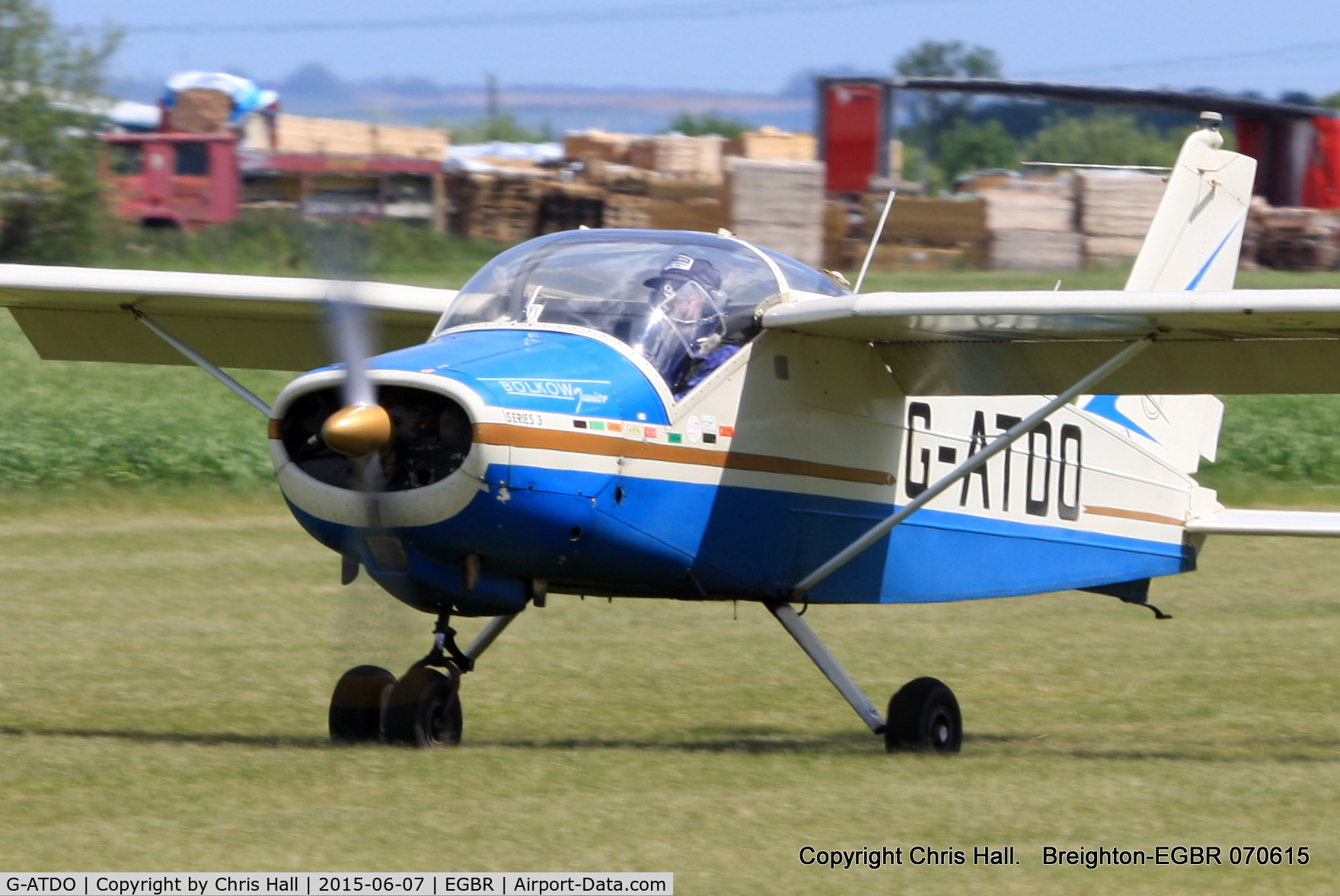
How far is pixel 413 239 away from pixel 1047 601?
2360 centimetres

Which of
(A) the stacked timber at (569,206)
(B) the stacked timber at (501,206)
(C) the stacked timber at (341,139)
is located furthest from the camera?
(C) the stacked timber at (341,139)

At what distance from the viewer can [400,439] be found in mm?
6781

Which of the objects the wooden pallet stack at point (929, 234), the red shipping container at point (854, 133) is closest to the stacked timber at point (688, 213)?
the wooden pallet stack at point (929, 234)

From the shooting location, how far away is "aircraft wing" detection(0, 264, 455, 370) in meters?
9.30

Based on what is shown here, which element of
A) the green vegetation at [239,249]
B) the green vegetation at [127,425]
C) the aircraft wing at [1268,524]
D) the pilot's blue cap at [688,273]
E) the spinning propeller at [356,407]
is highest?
the pilot's blue cap at [688,273]

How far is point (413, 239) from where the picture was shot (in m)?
36.1

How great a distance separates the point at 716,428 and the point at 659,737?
169 centimetres

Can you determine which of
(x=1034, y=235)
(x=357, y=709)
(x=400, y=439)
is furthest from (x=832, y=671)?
(x=1034, y=235)

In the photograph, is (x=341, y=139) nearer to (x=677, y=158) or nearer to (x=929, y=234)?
(x=677, y=158)

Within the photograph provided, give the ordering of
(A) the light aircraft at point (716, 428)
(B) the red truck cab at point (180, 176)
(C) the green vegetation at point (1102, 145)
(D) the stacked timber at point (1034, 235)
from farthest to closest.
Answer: (C) the green vegetation at point (1102, 145) → (B) the red truck cab at point (180, 176) → (D) the stacked timber at point (1034, 235) → (A) the light aircraft at point (716, 428)

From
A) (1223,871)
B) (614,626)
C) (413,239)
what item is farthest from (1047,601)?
(413,239)

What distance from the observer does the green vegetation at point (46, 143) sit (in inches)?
1474

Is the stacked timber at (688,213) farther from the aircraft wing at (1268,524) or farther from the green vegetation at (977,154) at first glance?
the green vegetation at (977,154)

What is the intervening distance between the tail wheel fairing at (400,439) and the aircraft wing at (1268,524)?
4875mm
